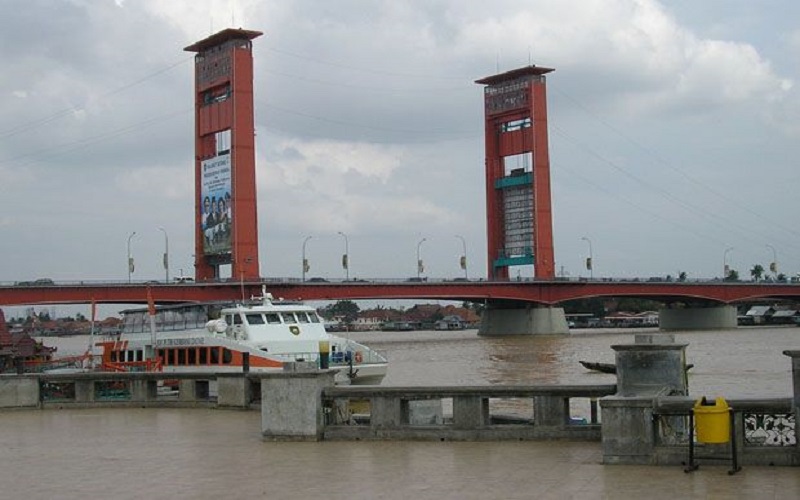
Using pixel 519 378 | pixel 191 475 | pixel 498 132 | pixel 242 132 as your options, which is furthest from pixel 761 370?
pixel 498 132

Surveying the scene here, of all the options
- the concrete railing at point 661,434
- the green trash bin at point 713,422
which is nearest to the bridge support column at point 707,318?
the concrete railing at point 661,434

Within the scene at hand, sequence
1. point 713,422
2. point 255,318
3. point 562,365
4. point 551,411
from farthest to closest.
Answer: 1. point 562,365
2. point 255,318
3. point 551,411
4. point 713,422

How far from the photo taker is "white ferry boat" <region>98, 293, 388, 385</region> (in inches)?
1417

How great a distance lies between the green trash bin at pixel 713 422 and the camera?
12492mm


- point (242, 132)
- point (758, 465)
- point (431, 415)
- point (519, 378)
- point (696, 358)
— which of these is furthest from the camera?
point (242, 132)

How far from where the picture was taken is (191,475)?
1354 centimetres

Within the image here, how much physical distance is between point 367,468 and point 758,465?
4.43 m

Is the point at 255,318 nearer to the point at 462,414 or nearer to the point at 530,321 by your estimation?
the point at 462,414

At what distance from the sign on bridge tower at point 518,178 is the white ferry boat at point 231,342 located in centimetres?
9483

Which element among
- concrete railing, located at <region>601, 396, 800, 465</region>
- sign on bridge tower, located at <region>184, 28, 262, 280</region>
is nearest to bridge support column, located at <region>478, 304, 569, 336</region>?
sign on bridge tower, located at <region>184, 28, 262, 280</region>

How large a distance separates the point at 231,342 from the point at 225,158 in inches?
3030

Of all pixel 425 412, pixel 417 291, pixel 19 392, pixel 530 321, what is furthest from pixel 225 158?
pixel 425 412

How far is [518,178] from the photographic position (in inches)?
5487

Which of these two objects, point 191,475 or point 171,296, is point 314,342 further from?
point 171,296
